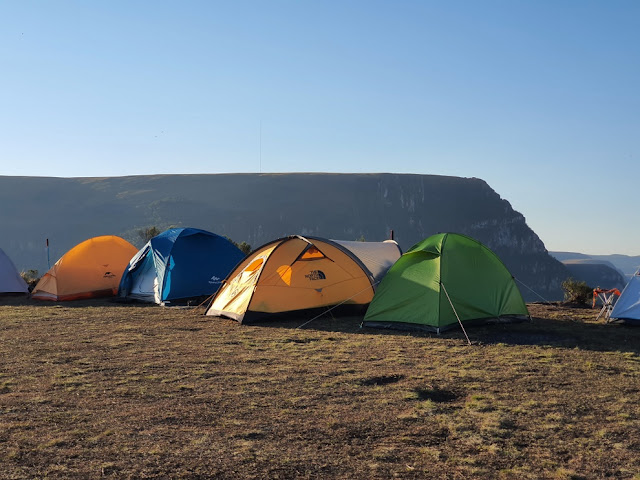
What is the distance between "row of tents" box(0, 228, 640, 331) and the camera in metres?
12.5

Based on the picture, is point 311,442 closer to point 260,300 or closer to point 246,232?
point 260,300

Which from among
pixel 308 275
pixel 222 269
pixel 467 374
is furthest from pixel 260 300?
pixel 467 374

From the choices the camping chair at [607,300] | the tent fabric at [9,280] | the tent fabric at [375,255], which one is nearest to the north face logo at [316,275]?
the tent fabric at [375,255]

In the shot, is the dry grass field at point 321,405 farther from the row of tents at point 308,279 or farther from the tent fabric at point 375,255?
the tent fabric at point 375,255

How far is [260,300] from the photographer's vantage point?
45.2 ft

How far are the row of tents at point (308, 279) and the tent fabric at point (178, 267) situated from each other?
0.03m

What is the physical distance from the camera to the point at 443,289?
12.2 metres

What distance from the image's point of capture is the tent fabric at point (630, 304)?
42.2 feet

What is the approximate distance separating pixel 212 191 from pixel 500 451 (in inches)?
5019

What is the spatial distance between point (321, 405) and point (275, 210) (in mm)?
116565

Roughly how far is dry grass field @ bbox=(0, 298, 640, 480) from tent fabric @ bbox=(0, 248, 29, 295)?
29.2 feet

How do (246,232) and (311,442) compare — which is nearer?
(311,442)

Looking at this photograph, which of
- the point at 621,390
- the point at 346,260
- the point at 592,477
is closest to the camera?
the point at 592,477

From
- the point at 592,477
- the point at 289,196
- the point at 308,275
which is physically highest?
the point at 289,196
